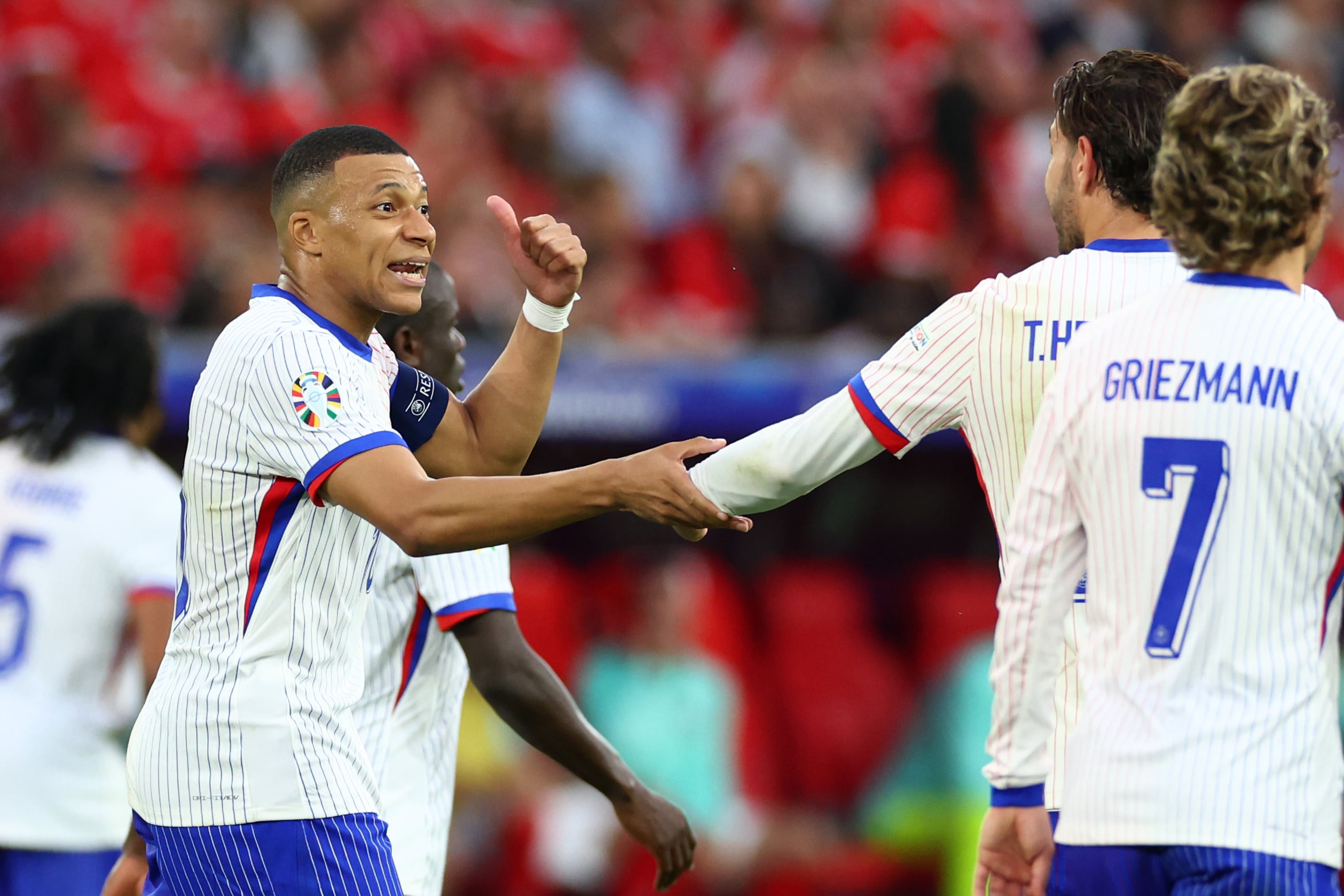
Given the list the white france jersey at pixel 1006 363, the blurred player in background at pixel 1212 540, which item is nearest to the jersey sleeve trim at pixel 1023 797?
the blurred player in background at pixel 1212 540

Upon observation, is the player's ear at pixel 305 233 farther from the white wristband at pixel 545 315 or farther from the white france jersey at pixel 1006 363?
the white france jersey at pixel 1006 363

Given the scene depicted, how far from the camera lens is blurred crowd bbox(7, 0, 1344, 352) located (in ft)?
25.8

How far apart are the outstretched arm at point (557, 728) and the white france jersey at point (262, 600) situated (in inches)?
29.8

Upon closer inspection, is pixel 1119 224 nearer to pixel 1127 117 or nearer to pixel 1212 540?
pixel 1127 117

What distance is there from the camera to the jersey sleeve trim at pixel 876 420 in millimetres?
3199

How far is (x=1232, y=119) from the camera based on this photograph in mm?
2543

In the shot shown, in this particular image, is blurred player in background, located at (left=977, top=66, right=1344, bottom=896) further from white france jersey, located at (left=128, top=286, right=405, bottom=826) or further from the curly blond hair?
white france jersey, located at (left=128, top=286, right=405, bottom=826)

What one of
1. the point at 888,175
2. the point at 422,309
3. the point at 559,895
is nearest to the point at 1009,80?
the point at 888,175

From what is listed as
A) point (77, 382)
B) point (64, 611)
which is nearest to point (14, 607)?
point (64, 611)

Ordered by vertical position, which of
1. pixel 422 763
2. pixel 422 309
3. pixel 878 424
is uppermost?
pixel 422 309

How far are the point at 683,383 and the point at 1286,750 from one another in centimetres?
462

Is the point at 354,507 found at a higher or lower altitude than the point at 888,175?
lower

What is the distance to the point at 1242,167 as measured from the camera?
8.33 ft

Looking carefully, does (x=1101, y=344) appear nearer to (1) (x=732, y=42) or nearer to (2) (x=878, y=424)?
(2) (x=878, y=424)
